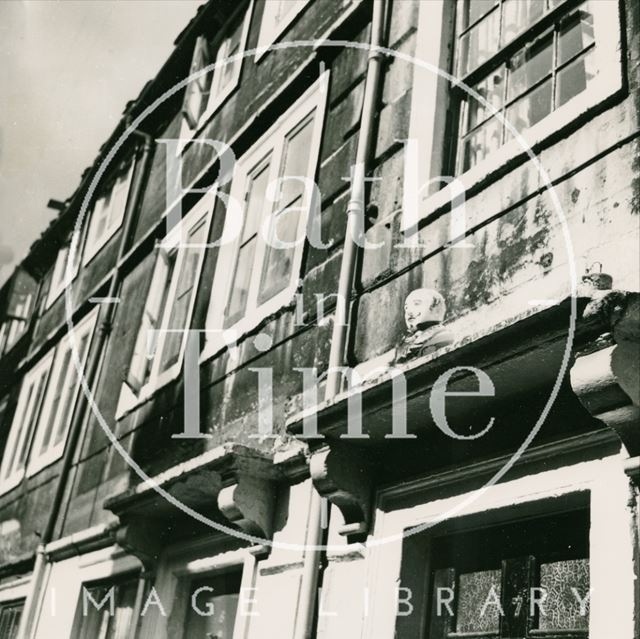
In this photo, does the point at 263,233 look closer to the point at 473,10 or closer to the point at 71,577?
the point at 473,10

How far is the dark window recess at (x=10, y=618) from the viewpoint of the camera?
962cm

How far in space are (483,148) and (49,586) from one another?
Answer: 6.50m

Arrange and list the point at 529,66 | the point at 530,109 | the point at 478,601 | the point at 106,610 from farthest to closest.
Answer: the point at 106,610 < the point at 529,66 < the point at 530,109 < the point at 478,601

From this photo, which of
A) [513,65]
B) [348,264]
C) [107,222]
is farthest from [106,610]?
[107,222]

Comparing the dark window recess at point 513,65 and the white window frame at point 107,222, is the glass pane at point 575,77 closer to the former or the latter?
the dark window recess at point 513,65

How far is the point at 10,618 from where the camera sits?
10.0m

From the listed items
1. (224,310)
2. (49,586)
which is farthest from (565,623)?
(49,586)

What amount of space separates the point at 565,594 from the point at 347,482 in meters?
1.27

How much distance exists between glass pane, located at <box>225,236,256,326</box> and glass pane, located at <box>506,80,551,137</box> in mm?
2717

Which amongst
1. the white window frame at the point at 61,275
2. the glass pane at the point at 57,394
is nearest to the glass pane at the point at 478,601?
the glass pane at the point at 57,394

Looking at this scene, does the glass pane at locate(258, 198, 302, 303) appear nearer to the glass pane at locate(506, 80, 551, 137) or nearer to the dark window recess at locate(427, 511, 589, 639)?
the glass pane at locate(506, 80, 551, 137)

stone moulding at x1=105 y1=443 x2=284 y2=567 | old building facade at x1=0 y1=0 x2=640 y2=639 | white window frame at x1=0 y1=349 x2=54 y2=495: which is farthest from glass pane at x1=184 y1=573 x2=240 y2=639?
white window frame at x1=0 y1=349 x2=54 y2=495

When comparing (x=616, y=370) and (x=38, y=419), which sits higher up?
(x=38, y=419)

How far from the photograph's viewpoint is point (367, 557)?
13.8 feet
